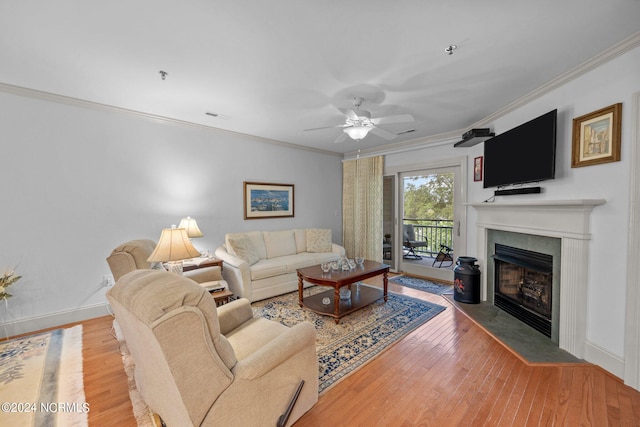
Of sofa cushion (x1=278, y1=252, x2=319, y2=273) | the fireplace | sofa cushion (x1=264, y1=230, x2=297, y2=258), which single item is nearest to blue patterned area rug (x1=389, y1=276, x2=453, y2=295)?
the fireplace

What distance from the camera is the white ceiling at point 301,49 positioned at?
168 cm

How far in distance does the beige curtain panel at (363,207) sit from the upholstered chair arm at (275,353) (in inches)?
157

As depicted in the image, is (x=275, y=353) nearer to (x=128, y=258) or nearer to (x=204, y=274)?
(x=128, y=258)

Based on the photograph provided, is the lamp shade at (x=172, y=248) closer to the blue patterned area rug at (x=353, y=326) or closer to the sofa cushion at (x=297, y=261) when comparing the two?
the blue patterned area rug at (x=353, y=326)

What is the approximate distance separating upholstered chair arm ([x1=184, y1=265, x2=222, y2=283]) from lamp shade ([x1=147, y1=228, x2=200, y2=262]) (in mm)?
882

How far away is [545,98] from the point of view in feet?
9.13

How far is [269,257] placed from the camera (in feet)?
15.2

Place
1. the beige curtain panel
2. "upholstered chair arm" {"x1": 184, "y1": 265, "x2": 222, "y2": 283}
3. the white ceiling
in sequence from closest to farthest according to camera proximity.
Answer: the white ceiling < "upholstered chair arm" {"x1": 184, "y1": 265, "x2": 222, "y2": 283} < the beige curtain panel

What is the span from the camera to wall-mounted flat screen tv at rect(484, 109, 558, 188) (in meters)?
2.59

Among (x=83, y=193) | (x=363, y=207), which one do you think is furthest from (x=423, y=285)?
(x=83, y=193)

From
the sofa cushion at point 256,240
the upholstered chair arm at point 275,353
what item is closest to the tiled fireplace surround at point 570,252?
the upholstered chair arm at point 275,353

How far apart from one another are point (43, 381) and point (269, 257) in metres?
2.93

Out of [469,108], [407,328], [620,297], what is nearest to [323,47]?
[469,108]

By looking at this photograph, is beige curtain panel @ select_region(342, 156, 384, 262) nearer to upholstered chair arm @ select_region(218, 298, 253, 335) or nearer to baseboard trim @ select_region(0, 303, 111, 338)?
upholstered chair arm @ select_region(218, 298, 253, 335)
